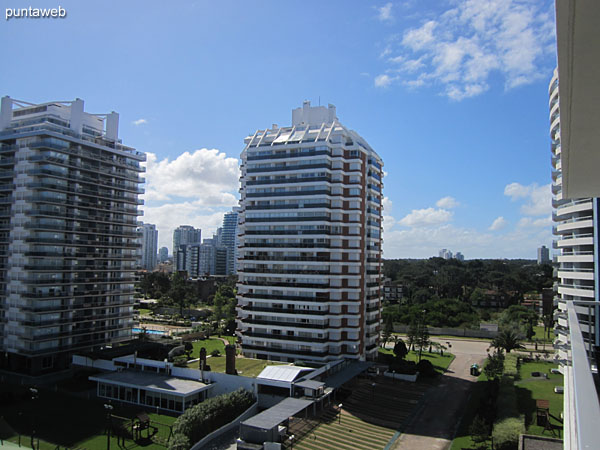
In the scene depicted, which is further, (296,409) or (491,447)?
(296,409)

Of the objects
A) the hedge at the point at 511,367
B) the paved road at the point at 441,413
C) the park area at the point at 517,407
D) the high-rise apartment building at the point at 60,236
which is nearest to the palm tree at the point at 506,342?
the hedge at the point at 511,367

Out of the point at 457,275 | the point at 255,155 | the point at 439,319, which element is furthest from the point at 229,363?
the point at 457,275

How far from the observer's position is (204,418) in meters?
36.4

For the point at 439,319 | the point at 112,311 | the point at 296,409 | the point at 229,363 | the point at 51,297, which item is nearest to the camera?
the point at 296,409

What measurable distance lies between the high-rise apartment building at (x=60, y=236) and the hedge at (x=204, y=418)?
28371 millimetres

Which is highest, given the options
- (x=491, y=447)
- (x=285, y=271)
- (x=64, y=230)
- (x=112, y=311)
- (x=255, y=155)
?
(x=255, y=155)

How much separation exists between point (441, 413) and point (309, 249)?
24.2 m

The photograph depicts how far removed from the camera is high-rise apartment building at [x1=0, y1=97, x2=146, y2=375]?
182 feet

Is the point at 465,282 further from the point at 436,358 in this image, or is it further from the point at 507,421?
the point at 507,421

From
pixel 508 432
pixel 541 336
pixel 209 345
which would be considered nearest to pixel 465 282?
pixel 541 336

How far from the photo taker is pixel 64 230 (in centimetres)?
5822

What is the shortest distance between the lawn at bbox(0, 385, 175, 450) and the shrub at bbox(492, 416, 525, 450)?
2555cm

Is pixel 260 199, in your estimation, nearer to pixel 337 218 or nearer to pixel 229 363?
pixel 337 218

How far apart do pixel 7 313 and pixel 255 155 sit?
122ft
